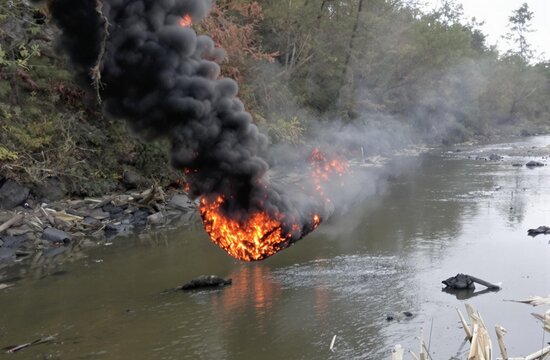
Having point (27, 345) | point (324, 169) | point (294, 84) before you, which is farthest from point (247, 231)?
point (294, 84)

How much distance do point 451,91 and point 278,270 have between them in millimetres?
62881

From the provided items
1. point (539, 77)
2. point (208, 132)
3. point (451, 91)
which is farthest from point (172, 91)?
point (539, 77)

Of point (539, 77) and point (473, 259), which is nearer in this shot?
point (473, 259)

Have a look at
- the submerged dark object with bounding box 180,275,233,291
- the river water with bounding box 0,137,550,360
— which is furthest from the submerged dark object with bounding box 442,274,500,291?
the submerged dark object with bounding box 180,275,233,291

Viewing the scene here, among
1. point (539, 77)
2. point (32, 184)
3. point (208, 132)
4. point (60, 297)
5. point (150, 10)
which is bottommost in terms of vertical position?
point (60, 297)

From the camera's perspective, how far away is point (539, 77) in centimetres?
10238

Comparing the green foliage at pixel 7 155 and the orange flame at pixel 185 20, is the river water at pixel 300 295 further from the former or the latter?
the orange flame at pixel 185 20

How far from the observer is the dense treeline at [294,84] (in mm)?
22953

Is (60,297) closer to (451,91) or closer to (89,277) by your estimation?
(89,277)

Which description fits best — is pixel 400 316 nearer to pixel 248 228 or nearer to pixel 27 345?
pixel 248 228

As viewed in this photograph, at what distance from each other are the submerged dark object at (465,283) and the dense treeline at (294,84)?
944cm

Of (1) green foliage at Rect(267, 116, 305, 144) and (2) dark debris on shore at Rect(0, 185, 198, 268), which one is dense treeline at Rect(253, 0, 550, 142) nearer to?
(1) green foliage at Rect(267, 116, 305, 144)

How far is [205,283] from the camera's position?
13977mm

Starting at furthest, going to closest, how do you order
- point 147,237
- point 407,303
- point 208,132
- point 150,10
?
point 147,237, point 407,303, point 208,132, point 150,10
